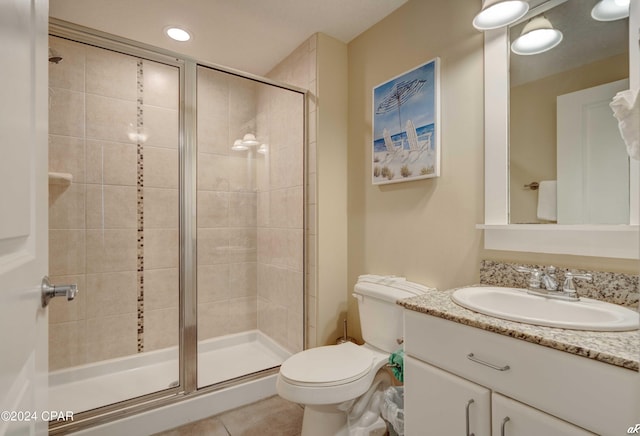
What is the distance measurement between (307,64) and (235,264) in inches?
64.7

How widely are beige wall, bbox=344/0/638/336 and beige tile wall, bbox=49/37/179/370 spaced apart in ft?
4.23

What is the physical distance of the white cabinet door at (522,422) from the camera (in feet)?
2.59

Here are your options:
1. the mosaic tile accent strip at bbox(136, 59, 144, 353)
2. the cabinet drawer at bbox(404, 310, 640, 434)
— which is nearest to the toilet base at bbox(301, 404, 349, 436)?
the cabinet drawer at bbox(404, 310, 640, 434)

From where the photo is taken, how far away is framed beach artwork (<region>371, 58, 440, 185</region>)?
1647mm

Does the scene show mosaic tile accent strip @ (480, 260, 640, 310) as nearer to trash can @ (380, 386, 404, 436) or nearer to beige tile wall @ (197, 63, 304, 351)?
trash can @ (380, 386, 404, 436)

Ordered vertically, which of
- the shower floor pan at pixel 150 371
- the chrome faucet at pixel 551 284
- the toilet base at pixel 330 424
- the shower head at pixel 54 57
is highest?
the shower head at pixel 54 57

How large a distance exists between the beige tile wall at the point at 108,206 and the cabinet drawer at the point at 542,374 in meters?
1.98

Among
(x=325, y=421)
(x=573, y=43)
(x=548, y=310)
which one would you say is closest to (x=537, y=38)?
(x=573, y=43)

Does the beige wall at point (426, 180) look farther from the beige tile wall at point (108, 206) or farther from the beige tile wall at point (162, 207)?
the beige tile wall at point (108, 206)

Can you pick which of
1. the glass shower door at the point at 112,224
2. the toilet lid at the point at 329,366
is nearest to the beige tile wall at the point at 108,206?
the glass shower door at the point at 112,224

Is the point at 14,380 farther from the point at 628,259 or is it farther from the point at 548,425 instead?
the point at 628,259

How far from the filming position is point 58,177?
190cm

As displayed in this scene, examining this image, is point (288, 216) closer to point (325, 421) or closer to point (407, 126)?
point (407, 126)

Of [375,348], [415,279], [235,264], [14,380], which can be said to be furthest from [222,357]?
[14,380]
